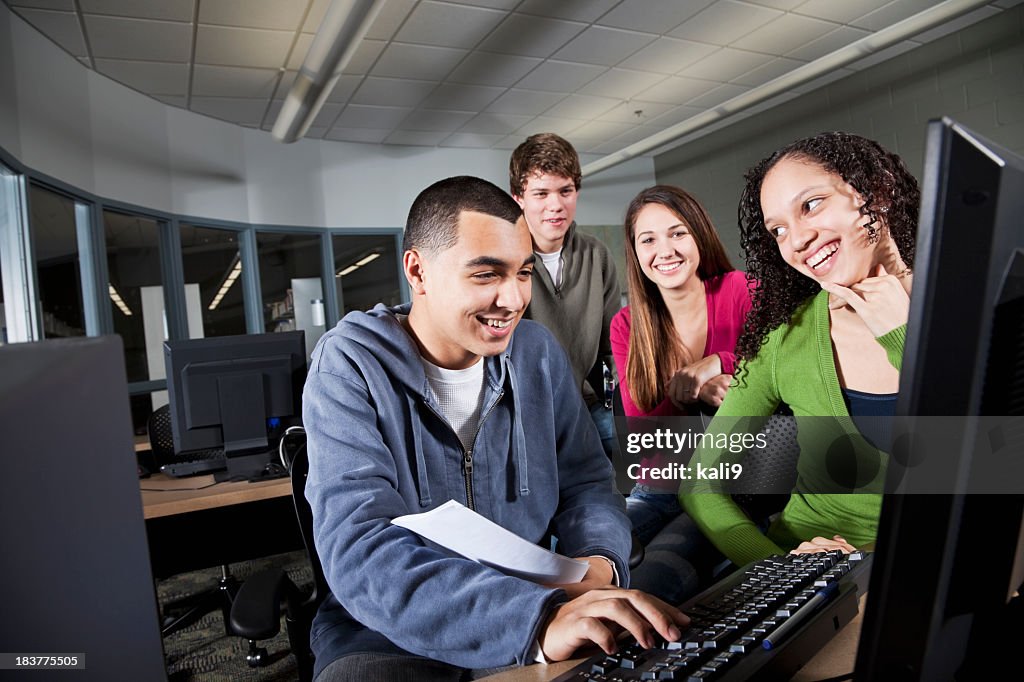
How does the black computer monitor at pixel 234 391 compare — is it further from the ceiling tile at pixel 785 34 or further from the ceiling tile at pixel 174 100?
the ceiling tile at pixel 785 34

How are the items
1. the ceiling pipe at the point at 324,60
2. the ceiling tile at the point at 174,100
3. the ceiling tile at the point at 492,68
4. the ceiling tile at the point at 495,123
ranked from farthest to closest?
1. the ceiling tile at the point at 495,123
2. the ceiling tile at the point at 174,100
3. the ceiling tile at the point at 492,68
4. the ceiling pipe at the point at 324,60

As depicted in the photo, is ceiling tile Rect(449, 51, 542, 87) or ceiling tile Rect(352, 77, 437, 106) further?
ceiling tile Rect(352, 77, 437, 106)

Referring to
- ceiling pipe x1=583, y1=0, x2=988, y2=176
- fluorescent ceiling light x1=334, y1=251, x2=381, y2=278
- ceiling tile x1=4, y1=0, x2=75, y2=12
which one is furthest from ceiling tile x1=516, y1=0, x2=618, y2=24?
fluorescent ceiling light x1=334, y1=251, x2=381, y2=278

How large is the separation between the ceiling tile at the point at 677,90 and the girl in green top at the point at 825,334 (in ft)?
14.8

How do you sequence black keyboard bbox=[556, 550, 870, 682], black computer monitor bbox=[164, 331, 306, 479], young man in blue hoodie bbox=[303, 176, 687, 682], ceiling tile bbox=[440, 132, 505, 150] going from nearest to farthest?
black keyboard bbox=[556, 550, 870, 682]
young man in blue hoodie bbox=[303, 176, 687, 682]
black computer monitor bbox=[164, 331, 306, 479]
ceiling tile bbox=[440, 132, 505, 150]

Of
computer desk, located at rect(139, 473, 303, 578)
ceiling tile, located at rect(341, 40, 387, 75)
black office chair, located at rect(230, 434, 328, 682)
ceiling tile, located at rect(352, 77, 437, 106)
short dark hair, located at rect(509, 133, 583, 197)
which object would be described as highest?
ceiling tile, located at rect(341, 40, 387, 75)

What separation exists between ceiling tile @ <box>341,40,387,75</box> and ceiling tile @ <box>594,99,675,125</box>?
2.29 m

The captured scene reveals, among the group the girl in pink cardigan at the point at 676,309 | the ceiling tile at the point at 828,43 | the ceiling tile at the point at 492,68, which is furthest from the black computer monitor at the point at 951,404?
the ceiling tile at the point at 828,43

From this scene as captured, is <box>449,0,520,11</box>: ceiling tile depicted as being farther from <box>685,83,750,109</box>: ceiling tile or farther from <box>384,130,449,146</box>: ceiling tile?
<box>685,83,750,109</box>: ceiling tile

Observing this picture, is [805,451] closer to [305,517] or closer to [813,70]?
[305,517]

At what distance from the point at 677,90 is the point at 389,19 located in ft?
8.86

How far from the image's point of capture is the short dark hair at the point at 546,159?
8.38 feet

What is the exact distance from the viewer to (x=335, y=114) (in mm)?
5641

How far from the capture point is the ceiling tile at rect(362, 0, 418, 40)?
3.94 m
